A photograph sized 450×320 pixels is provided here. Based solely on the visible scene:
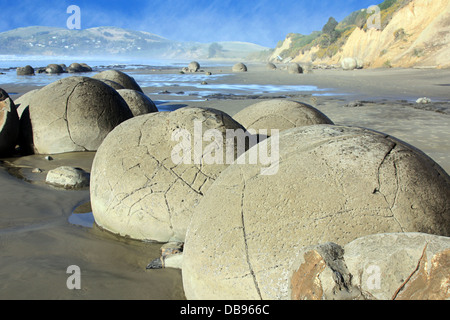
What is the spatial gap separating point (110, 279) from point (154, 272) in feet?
1.24

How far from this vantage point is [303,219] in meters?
2.46

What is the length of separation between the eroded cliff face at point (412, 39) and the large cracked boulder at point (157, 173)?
28.6 metres

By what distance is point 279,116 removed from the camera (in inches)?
247

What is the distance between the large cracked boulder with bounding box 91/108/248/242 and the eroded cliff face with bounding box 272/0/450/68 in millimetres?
28646

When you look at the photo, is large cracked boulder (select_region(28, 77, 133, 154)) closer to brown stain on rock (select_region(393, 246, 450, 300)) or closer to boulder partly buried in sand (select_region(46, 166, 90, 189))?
boulder partly buried in sand (select_region(46, 166, 90, 189))

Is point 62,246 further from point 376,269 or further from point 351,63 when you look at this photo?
point 351,63

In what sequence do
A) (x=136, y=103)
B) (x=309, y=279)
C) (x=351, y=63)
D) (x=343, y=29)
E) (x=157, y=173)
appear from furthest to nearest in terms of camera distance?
(x=343, y=29) < (x=351, y=63) < (x=136, y=103) < (x=157, y=173) < (x=309, y=279)

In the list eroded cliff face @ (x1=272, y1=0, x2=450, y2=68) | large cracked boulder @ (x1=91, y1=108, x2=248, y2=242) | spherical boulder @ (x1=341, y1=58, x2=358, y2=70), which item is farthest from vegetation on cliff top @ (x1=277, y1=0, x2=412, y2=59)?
large cracked boulder @ (x1=91, y1=108, x2=248, y2=242)

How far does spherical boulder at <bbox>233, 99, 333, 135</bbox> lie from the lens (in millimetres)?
6184

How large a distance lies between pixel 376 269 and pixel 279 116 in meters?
4.43

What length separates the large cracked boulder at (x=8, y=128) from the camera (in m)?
7.86

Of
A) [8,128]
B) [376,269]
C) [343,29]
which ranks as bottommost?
[8,128]

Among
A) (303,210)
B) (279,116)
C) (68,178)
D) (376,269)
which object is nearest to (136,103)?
(68,178)

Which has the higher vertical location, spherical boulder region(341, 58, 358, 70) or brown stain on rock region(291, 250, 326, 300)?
spherical boulder region(341, 58, 358, 70)
